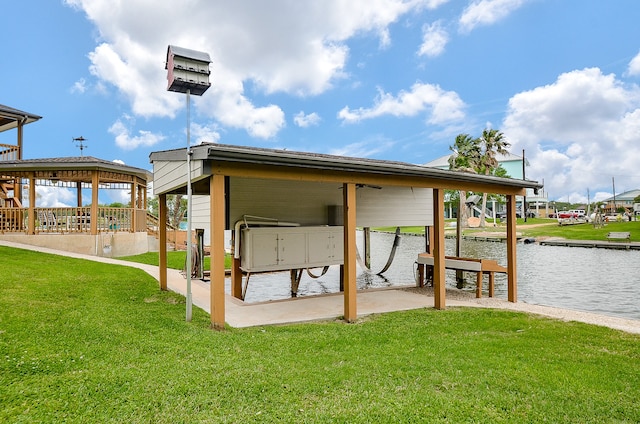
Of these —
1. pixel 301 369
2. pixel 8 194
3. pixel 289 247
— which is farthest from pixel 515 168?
pixel 301 369

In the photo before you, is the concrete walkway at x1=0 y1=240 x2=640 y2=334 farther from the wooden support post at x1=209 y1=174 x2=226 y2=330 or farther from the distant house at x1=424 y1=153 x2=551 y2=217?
the distant house at x1=424 y1=153 x2=551 y2=217

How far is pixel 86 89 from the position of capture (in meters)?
17.0

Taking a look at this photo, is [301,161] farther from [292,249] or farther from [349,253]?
[292,249]

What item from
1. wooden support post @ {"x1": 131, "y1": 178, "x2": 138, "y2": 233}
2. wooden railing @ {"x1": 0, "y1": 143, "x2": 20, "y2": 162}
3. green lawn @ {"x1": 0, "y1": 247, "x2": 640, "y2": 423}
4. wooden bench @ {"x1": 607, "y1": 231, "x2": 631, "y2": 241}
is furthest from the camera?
wooden bench @ {"x1": 607, "y1": 231, "x2": 631, "y2": 241}

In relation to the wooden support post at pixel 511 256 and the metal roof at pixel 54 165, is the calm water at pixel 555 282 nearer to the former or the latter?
the wooden support post at pixel 511 256

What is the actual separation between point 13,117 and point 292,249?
1701 cm

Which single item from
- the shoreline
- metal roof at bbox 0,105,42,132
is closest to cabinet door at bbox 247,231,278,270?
the shoreline

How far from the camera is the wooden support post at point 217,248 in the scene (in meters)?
4.99

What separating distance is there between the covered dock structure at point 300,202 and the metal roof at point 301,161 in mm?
14

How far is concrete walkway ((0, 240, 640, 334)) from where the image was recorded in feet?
20.2

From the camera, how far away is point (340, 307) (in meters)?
7.00

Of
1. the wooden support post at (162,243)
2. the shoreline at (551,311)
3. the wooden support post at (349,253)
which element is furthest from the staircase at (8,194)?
the shoreline at (551,311)

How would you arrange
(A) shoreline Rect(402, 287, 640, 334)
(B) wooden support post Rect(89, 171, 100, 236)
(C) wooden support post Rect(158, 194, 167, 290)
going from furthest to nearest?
(B) wooden support post Rect(89, 171, 100, 236), (C) wooden support post Rect(158, 194, 167, 290), (A) shoreline Rect(402, 287, 640, 334)

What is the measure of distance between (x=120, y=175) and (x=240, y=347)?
13.1 meters
